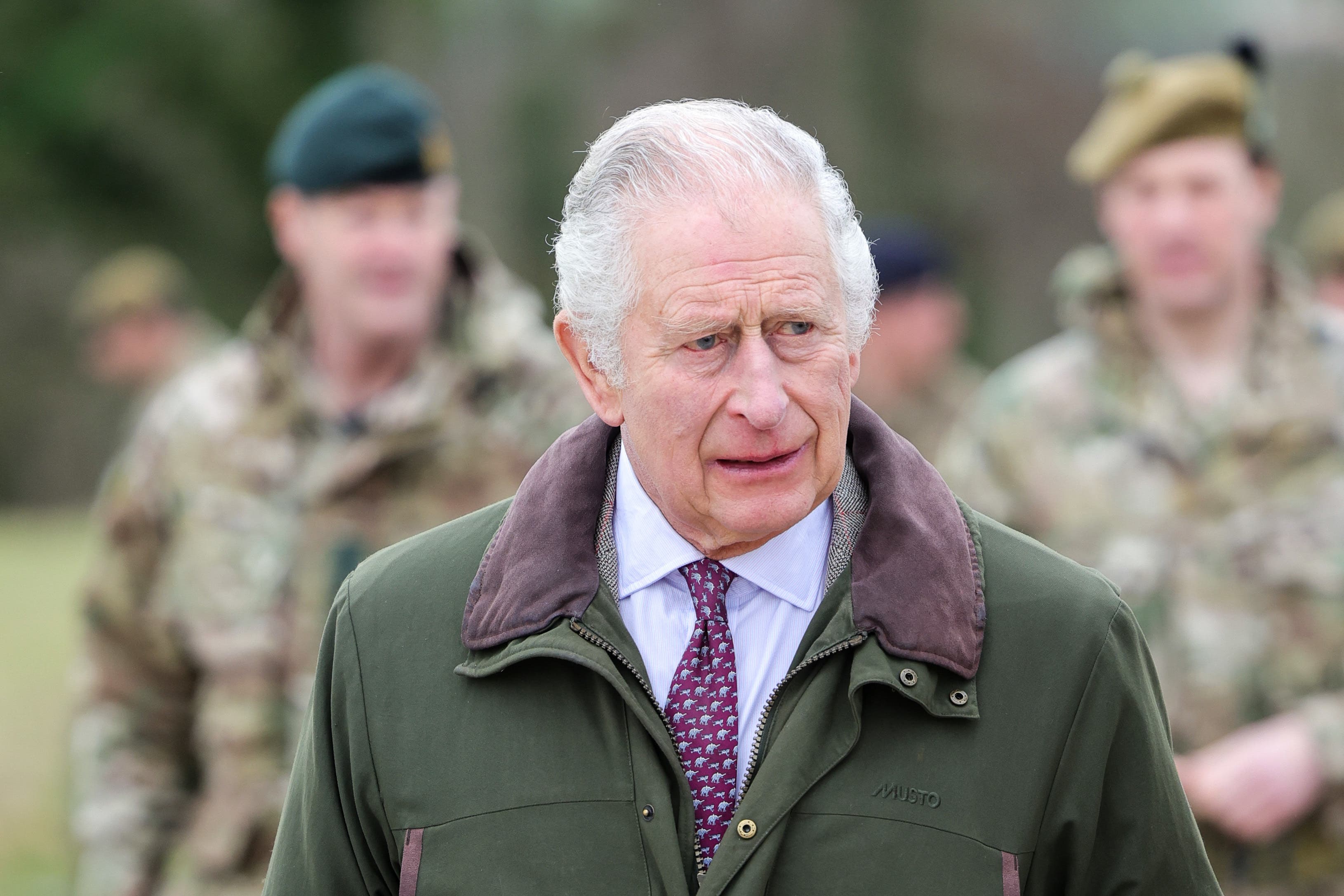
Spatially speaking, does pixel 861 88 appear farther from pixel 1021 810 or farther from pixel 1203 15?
pixel 1021 810

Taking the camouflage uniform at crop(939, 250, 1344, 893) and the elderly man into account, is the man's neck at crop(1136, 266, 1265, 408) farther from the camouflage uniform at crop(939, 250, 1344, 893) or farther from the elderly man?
the elderly man

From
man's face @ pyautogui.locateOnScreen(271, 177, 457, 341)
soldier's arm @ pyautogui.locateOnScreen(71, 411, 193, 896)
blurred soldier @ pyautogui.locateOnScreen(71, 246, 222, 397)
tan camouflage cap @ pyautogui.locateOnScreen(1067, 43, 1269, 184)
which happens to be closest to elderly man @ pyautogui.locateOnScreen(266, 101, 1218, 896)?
soldier's arm @ pyautogui.locateOnScreen(71, 411, 193, 896)

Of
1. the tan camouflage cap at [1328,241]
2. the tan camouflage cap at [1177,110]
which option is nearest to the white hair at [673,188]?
the tan camouflage cap at [1177,110]

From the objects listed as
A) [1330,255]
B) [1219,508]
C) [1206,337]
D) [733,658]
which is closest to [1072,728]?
[733,658]

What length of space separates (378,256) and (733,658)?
8.81 feet

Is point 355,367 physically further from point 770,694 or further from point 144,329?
point 144,329

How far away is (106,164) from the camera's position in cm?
2045

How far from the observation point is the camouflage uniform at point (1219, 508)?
14.4ft

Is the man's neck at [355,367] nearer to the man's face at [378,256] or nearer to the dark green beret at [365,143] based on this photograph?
the man's face at [378,256]

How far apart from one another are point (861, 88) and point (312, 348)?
14.6 meters

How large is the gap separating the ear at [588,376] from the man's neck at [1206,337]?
2.60m

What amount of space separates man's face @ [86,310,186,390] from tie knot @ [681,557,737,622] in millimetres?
9051

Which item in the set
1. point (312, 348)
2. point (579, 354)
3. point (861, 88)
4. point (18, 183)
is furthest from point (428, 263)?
point (18, 183)

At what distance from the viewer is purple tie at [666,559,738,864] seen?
2.24m
